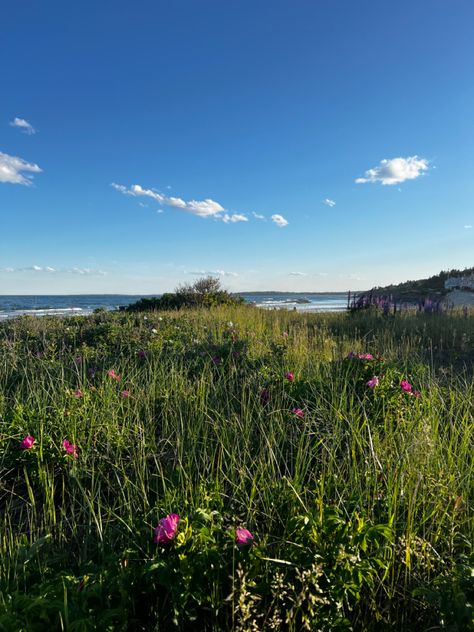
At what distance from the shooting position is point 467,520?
202cm

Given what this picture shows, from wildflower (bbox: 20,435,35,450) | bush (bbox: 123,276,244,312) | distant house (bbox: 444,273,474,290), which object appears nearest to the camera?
wildflower (bbox: 20,435,35,450)

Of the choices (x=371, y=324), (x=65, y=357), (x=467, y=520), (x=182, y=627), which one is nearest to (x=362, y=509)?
(x=467, y=520)

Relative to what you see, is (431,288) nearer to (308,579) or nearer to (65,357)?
(65,357)

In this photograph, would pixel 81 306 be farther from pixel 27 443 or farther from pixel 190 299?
pixel 27 443

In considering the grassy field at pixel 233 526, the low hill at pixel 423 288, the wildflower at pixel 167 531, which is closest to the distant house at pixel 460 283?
the low hill at pixel 423 288

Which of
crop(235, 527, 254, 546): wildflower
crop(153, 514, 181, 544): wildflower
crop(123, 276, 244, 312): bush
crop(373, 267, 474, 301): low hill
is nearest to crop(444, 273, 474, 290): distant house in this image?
crop(373, 267, 474, 301): low hill

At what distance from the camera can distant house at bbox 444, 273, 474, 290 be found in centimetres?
1889

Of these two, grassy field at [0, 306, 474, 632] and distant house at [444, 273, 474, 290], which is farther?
distant house at [444, 273, 474, 290]

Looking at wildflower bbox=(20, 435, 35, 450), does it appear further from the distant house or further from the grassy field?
the distant house

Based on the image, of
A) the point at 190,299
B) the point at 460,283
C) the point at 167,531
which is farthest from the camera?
the point at 460,283

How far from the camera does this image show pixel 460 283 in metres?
19.8

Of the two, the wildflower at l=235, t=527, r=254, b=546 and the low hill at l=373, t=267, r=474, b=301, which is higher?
the low hill at l=373, t=267, r=474, b=301

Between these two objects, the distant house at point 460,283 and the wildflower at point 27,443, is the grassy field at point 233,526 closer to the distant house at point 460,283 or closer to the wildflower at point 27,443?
the wildflower at point 27,443


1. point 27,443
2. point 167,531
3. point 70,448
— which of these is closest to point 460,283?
point 70,448
